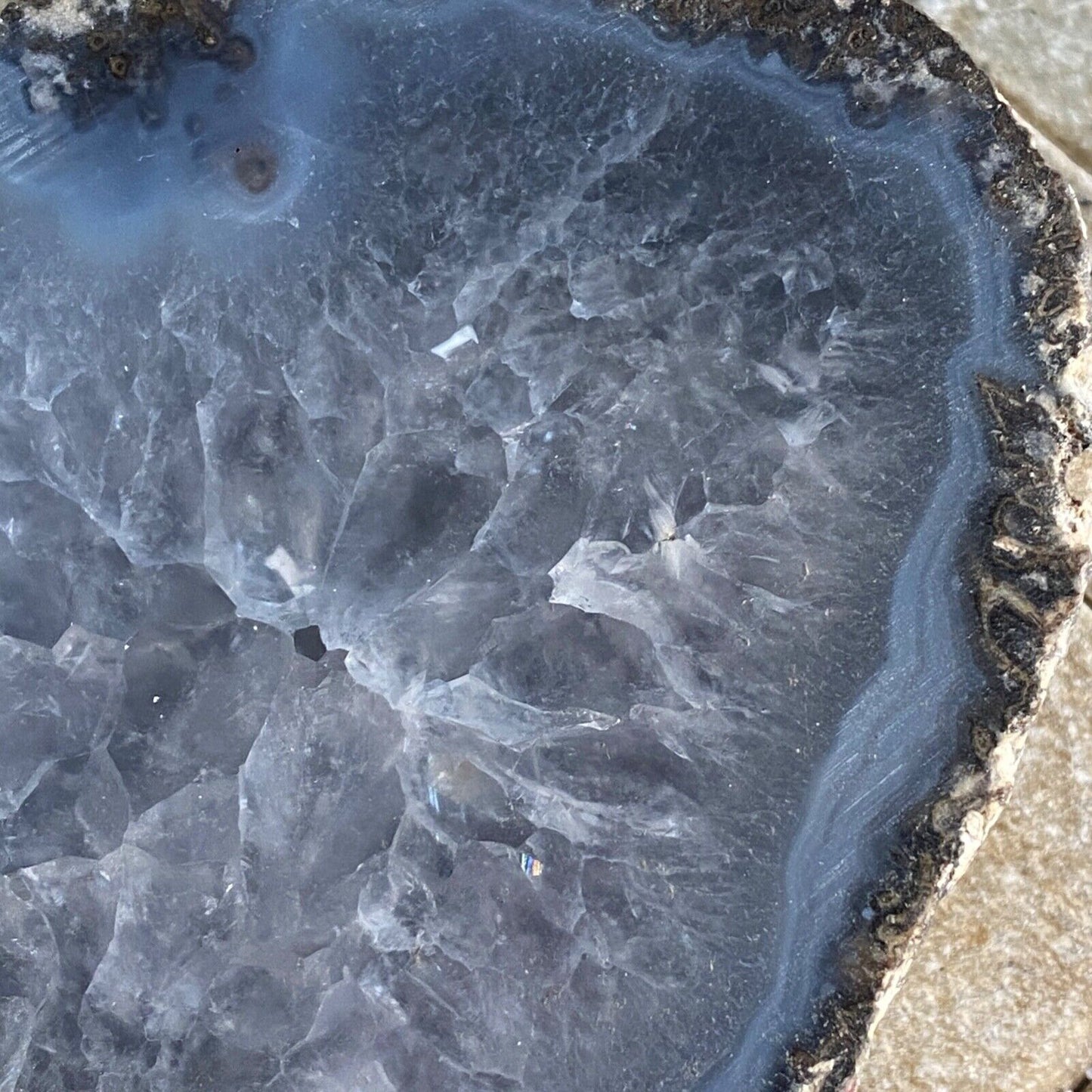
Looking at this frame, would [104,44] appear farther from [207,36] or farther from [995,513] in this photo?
[995,513]

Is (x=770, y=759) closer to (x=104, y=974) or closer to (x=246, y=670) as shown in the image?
(x=246, y=670)

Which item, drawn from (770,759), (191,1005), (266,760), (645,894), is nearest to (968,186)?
(770,759)

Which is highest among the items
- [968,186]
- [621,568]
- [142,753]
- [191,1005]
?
[968,186]

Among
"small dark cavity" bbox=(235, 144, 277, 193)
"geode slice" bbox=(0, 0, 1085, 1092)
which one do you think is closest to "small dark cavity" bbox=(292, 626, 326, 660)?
"geode slice" bbox=(0, 0, 1085, 1092)

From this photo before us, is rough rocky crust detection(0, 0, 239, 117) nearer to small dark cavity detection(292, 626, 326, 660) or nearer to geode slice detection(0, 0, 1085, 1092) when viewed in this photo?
geode slice detection(0, 0, 1085, 1092)

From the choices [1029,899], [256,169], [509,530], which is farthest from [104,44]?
[1029,899]

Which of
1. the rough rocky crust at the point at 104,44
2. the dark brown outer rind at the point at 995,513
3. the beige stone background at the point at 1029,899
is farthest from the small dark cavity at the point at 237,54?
the beige stone background at the point at 1029,899

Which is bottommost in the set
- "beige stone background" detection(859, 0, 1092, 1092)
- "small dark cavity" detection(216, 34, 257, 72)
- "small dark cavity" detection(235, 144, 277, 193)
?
"beige stone background" detection(859, 0, 1092, 1092)
